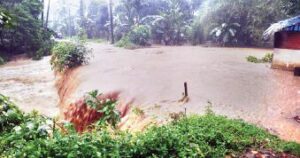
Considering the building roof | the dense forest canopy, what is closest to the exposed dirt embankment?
the dense forest canopy

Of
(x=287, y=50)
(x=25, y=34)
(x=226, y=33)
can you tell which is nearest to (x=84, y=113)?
(x=287, y=50)

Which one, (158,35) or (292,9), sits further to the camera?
(158,35)

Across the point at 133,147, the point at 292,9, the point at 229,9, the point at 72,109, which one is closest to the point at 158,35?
the point at 229,9

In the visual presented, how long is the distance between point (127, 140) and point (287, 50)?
43.4ft

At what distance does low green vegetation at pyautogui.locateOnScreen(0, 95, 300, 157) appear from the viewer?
4801 millimetres

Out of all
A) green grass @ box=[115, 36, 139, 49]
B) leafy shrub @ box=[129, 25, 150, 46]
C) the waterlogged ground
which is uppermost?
leafy shrub @ box=[129, 25, 150, 46]

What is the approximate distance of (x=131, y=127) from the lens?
918 centimetres

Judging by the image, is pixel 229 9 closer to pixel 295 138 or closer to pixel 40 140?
pixel 295 138

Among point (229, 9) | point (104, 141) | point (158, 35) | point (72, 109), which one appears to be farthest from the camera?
point (158, 35)

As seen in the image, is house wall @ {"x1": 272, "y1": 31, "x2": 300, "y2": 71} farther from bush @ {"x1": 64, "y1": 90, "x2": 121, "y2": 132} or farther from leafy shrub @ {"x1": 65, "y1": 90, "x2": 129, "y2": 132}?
bush @ {"x1": 64, "y1": 90, "x2": 121, "y2": 132}

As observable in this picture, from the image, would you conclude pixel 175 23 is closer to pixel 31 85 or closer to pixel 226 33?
pixel 226 33

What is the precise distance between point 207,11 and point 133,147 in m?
29.1

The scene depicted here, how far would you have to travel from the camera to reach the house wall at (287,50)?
16.1 metres

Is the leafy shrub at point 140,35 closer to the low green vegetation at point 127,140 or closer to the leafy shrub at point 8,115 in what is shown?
the low green vegetation at point 127,140
